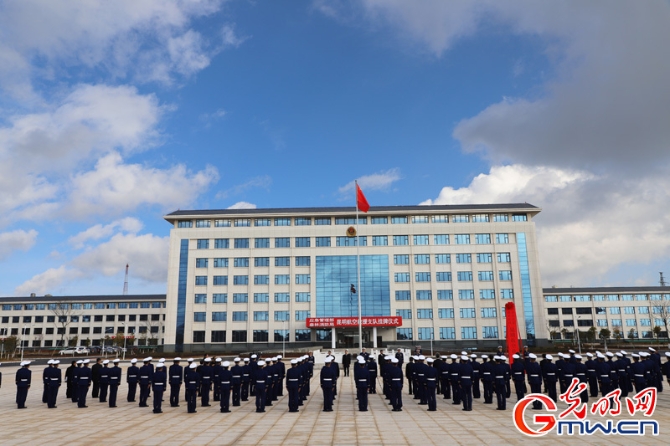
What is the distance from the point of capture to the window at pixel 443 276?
210ft

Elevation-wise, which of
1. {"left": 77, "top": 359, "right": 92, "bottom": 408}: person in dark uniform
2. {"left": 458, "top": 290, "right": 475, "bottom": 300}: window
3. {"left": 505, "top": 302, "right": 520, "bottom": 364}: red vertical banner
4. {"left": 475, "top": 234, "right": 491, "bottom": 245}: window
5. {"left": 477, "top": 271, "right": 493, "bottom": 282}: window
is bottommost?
{"left": 77, "top": 359, "right": 92, "bottom": 408}: person in dark uniform

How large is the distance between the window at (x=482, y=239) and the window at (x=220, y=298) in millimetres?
35661

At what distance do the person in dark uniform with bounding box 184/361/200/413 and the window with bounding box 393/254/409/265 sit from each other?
165 ft

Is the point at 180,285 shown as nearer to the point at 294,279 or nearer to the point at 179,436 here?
the point at 294,279

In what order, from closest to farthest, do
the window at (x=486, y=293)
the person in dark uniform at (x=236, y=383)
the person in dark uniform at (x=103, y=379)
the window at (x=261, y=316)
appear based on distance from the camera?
the person in dark uniform at (x=236, y=383) → the person in dark uniform at (x=103, y=379) → the window at (x=486, y=293) → the window at (x=261, y=316)

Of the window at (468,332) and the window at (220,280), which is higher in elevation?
the window at (220,280)

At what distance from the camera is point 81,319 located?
88.3m

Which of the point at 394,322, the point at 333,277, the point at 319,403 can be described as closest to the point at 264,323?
the point at 333,277

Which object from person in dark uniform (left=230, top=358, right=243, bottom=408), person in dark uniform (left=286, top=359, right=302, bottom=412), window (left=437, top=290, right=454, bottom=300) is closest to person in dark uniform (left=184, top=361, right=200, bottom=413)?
person in dark uniform (left=230, top=358, right=243, bottom=408)

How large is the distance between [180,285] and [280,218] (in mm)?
16728

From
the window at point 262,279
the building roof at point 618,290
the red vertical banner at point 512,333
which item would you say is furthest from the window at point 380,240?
the red vertical banner at point 512,333

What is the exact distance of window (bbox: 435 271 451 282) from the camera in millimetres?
64125

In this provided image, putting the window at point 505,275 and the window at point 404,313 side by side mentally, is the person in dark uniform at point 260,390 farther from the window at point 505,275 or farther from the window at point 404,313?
the window at point 505,275

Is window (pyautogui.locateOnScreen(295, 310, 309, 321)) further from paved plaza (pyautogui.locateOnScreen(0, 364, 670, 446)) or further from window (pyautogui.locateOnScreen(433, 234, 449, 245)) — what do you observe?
paved plaza (pyautogui.locateOnScreen(0, 364, 670, 446))
